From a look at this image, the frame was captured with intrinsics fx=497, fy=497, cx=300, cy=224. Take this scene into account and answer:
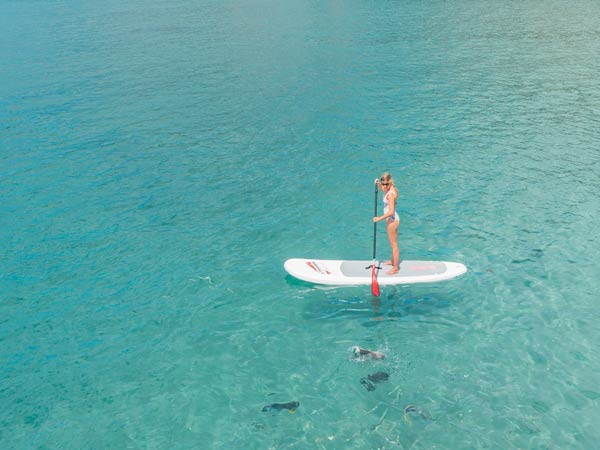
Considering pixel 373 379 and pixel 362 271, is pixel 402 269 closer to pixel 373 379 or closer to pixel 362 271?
pixel 362 271

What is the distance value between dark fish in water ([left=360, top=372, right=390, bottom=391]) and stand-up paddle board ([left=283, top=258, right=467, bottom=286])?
4301 mm

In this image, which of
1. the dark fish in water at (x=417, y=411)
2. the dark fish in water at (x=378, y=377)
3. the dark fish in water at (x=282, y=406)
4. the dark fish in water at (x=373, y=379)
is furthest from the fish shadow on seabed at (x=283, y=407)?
the dark fish in water at (x=417, y=411)

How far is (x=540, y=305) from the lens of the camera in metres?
19.0

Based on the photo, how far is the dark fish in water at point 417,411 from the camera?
14711mm

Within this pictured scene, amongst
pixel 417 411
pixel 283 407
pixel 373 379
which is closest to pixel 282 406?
pixel 283 407

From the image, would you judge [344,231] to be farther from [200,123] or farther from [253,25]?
[253,25]

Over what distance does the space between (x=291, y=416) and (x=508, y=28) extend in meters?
64.9

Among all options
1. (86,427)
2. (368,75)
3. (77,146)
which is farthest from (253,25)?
(86,427)

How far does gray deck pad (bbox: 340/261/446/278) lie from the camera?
19788 millimetres

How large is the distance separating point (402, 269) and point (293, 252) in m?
5.46

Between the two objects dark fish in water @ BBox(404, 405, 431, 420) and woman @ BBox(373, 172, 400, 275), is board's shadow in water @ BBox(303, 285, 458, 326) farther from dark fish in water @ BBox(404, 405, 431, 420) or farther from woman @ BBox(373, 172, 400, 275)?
dark fish in water @ BBox(404, 405, 431, 420)

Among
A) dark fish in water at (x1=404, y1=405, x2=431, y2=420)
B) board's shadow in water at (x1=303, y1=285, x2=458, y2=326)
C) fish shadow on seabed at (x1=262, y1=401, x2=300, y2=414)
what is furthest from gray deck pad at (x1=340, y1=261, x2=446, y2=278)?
fish shadow on seabed at (x1=262, y1=401, x2=300, y2=414)

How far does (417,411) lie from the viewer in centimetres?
1488

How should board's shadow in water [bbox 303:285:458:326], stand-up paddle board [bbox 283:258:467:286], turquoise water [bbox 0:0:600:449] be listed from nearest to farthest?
turquoise water [bbox 0:0:600:449] < board's shadow in water [bbox 303:285:458:326] < stand-up paddle board [bbox 283:258:467:286]
